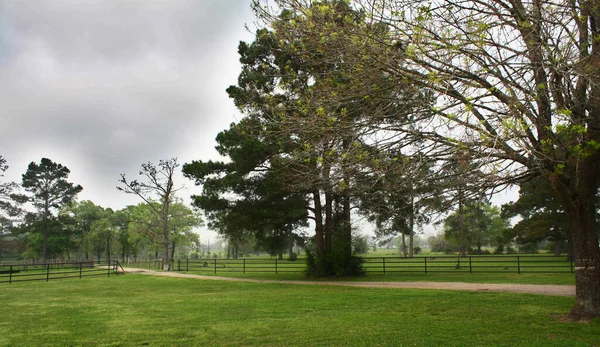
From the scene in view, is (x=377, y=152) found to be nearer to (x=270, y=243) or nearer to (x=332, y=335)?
(x=332, y=335)

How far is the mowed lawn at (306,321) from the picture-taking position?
6586mm

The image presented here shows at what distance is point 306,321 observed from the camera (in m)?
8.21

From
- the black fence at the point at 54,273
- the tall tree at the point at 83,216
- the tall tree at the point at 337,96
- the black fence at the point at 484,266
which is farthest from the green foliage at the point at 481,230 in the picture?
the tall tree at the point at 83,216

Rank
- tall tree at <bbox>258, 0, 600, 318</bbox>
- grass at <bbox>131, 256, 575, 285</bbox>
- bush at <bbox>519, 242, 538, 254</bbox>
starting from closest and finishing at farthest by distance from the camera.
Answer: tall tree at <bbox>258, 0, 600, 318</bbox> → grass at <bbox>131, 256, 575, 285</bbox> → bush at <bbox>519, 242, 538, 254</bbox>

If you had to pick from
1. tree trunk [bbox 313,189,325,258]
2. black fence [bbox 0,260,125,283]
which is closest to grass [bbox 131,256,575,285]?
tree trunk [bbox 313,189,325,258]

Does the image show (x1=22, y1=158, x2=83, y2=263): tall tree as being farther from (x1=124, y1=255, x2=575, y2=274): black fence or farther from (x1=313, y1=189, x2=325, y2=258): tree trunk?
(x1=313, y1=189, x2=325, y2=258): tree trunk

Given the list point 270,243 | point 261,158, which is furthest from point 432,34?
point 270,243

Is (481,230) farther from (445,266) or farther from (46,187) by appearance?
(46,187)

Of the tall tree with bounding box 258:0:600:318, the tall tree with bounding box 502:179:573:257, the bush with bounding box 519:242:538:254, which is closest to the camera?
the tall tree with bounding box 258:0:600:318

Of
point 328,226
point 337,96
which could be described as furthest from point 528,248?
point 337,96

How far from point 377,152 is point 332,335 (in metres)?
3.40

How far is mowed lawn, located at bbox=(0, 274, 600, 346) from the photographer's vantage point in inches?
259

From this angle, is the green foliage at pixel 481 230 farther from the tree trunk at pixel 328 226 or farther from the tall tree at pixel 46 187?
the tall tree at pixel 46 187

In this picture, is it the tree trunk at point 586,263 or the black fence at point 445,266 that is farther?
the black fence at point 445,266
